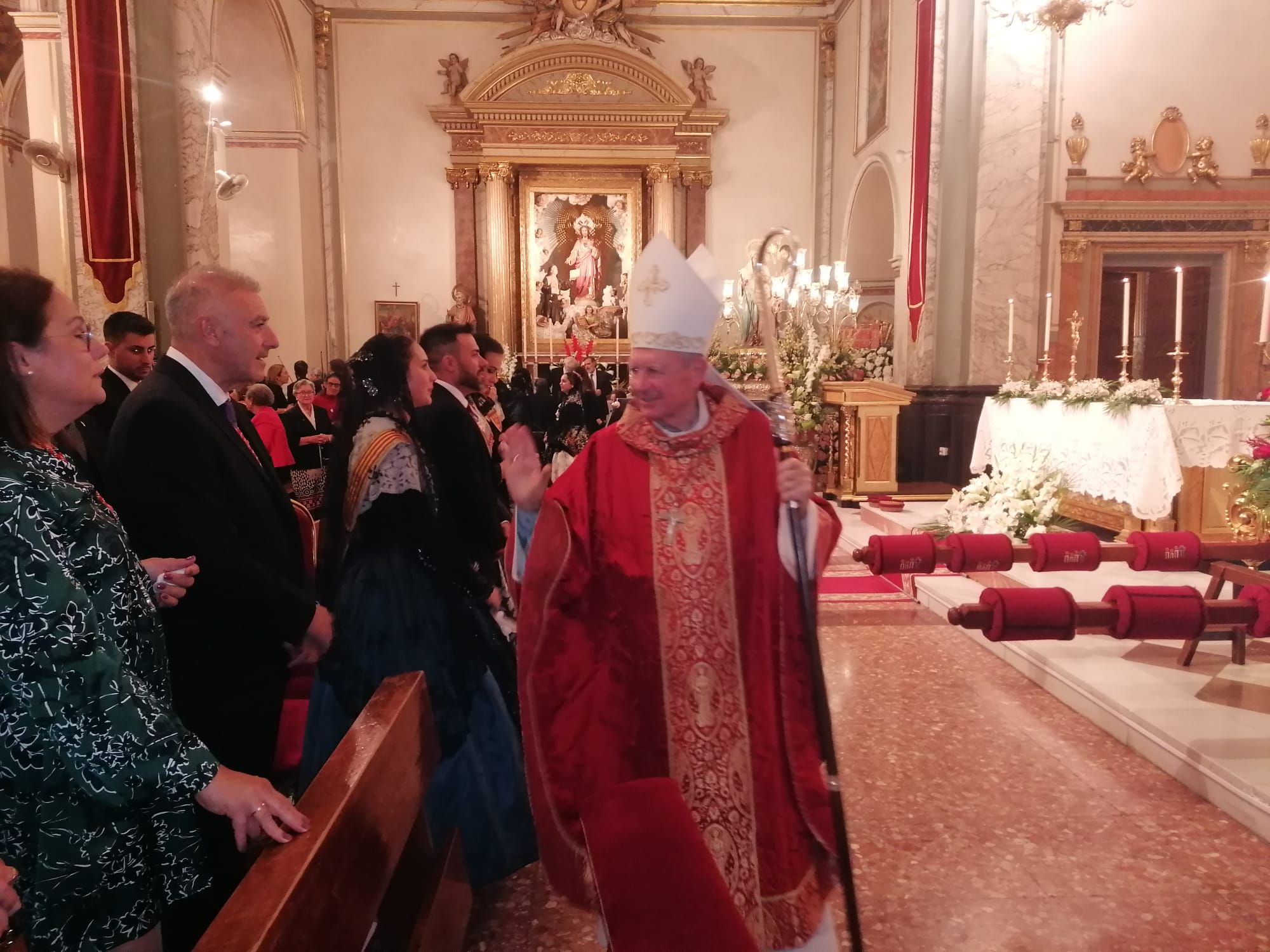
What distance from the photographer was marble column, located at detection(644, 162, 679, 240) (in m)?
13.1

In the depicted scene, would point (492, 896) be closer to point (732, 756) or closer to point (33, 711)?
point (732, 756)

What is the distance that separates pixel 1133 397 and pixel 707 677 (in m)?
5.22

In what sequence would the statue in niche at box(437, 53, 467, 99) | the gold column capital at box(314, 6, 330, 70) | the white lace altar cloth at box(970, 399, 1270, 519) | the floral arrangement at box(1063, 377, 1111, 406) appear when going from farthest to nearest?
the statue in niche at box(437, 53, 467, 99) < the gold column capital at box(314, 6, 330, 70) < the floral arrangement at box(1063, 377, 1111, 406) < the white lace altar cloth at box(970, 399, 1270, 519)

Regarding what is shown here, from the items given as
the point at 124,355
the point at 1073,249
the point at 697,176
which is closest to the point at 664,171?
the point at 697,176

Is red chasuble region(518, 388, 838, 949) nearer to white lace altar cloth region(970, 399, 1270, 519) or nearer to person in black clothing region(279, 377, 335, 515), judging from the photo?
white lace altar cloth region(970, 399, 1270, 519)

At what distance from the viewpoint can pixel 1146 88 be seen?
941 centimetres

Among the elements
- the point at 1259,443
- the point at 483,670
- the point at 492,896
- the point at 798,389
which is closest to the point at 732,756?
the point at 483,670

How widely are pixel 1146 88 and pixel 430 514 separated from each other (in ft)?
34.1

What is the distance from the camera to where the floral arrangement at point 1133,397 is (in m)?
5.75

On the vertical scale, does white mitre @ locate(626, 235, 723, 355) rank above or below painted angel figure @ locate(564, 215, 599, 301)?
below

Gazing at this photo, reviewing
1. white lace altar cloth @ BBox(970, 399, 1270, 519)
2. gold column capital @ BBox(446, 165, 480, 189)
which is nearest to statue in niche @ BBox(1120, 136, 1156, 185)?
white lace altar cloth @ BBox(970, 399, 1270, 519)

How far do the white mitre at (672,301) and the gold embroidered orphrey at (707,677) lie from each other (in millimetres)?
331

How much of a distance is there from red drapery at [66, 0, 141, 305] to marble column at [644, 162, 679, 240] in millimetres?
7886

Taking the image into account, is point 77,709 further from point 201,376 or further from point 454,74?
point 454,74
